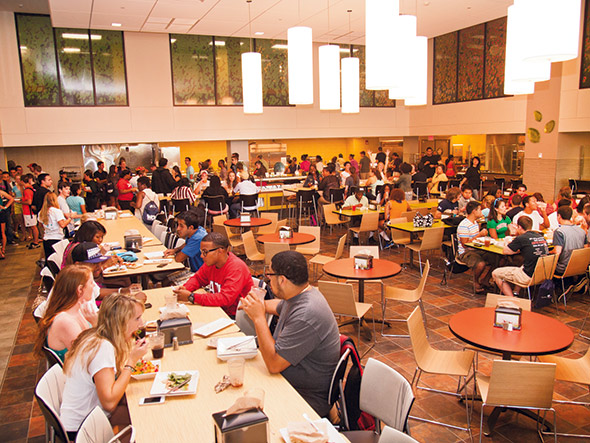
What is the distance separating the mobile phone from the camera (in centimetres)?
233

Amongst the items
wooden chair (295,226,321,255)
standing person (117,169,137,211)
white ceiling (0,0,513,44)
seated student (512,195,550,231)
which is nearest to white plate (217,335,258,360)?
wooden chair (295,226,321,255)

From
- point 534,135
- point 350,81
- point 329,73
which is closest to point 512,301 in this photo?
point 329,73

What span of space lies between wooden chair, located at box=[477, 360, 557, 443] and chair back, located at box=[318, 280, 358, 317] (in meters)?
1.67

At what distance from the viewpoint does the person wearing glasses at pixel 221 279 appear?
12.6 feet

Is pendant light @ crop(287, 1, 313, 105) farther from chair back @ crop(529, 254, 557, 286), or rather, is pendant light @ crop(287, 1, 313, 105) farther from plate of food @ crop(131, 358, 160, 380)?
plate of food @ crop(131, 358, 160, 380)

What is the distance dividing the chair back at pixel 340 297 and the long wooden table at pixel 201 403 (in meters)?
1.76

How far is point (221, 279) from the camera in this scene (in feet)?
13.3

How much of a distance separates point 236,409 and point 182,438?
1.19ft

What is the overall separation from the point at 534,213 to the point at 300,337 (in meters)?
5.78

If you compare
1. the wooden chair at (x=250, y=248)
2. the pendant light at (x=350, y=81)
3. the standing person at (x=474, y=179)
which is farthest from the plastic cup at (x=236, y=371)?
A: the standing person at (x=474, y=179)

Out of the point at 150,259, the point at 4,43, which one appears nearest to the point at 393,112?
the point at 4,43

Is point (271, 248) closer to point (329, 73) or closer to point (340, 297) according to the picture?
point (340, 297)

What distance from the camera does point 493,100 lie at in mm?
13312

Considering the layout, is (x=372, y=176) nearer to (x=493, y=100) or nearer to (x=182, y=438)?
(x=493, y=100)
